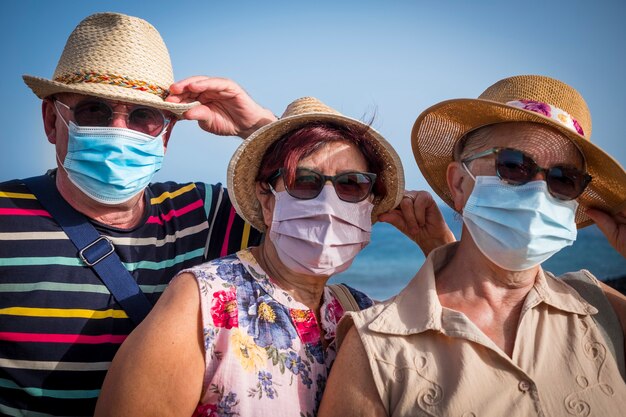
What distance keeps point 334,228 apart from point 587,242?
3979cm

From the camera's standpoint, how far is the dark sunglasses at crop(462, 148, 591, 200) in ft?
8.82

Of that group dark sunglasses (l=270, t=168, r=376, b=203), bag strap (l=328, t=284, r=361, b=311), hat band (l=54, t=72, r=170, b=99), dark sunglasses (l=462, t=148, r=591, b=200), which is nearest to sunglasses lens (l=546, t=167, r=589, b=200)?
dark sunglasses (l=462, t=148, r=591, b=200)

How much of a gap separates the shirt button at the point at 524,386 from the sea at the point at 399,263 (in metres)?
18.7

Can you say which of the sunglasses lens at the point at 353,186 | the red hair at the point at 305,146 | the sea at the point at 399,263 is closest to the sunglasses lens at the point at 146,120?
the red hair at the point at 305,146

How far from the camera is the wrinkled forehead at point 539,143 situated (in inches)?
107

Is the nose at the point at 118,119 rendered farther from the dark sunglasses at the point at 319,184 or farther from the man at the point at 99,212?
the dark sunglasses at the point at 319,184

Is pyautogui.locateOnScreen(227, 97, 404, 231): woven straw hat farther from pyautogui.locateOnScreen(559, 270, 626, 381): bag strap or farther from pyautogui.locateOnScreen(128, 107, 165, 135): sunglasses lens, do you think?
pyautogui.locateOnScreen(559, 270, 626, 381): bag strap

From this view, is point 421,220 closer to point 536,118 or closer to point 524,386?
point 536,118

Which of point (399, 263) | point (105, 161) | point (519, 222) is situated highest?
point (519, 222)

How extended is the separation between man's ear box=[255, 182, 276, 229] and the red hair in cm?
4

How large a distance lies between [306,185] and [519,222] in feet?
3.59

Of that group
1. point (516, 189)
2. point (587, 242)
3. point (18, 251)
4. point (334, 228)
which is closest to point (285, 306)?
point (334, 228)

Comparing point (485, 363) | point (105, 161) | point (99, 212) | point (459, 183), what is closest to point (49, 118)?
point (105, 161)

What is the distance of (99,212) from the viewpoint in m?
3.35
